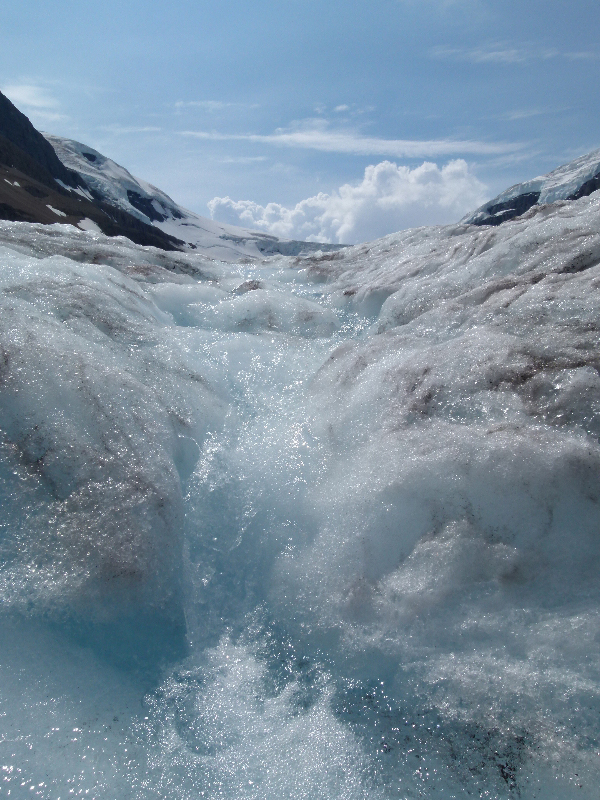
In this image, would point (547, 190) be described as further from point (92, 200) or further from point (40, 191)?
point (40, 191)

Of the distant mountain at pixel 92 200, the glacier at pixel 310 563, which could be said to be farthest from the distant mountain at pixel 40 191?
the glacier at pixel 310 563

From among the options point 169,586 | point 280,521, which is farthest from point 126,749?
point 280,521

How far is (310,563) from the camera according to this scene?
4.53m

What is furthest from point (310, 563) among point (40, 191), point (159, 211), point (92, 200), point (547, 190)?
point (159, 211)

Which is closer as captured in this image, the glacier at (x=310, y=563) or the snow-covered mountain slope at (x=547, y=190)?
the glacier at (x=310, y=563)

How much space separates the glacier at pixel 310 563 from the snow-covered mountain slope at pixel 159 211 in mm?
126650

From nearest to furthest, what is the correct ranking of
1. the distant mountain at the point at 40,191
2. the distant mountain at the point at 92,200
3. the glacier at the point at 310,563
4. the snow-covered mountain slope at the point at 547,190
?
the glacier at the point at 310,563
the distant mountain at the point at 40,191
the distant mountain at the point at 92,200
the snow-covered mountain slope at the point at 547,190

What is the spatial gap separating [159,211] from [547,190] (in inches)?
4539

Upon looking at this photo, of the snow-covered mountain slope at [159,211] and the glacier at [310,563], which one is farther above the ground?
the snow-covered mountain slope at [159,211]

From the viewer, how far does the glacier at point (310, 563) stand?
10.6 feet

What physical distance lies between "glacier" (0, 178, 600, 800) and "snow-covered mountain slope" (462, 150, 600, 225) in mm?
116054

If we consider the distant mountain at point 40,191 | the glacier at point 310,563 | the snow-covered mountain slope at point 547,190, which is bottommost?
the glacier at point 310,563

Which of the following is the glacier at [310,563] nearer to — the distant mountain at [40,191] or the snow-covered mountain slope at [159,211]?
the distant mountain at [40,191]

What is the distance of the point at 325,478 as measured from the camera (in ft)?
17.3
